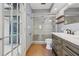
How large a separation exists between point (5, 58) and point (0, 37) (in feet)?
3.33

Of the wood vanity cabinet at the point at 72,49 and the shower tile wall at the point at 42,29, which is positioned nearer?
the wood vanity cabinet at the point at 72,49

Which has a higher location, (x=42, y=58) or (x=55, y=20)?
(x=55, y=20)

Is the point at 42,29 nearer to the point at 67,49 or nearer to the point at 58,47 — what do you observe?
the point at 58,47

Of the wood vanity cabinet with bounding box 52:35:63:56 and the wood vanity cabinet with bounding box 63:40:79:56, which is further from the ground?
the wood vanity cabinet with bounding box 63:40:79:56

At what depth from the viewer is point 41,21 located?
25.0 ft

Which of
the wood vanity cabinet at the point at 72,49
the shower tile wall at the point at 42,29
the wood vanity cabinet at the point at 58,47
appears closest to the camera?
the wood vanity cabinet at the point at 72,49

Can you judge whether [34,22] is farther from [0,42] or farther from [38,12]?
[0,42]

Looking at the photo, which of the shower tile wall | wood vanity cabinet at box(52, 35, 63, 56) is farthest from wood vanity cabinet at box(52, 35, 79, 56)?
the shower tile wall

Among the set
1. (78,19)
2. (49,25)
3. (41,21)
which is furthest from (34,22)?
(78,19)

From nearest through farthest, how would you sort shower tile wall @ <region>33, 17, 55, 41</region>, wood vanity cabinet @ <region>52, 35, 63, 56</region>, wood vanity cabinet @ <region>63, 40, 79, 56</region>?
wood vanity cabinet @ <region>63, 40, 79, 56</region>
wood vanity cabinet @ <region>52, 35, 63, 56</region>
shower tile wall @ <region>33, 17, 55, 41</region>

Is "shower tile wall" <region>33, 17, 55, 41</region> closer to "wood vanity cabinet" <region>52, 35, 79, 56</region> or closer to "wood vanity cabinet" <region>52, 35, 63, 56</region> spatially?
"wood vanity cabinet" <region>52, 35, 63, 56</region>

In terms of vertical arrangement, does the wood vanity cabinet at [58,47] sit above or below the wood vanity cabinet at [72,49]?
below

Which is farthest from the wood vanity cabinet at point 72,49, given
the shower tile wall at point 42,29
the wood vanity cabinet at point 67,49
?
the shower tile wall at point 42,29

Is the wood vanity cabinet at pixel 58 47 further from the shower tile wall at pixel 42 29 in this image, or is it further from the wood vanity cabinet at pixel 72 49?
the shower tile wall at pixel 42 29
